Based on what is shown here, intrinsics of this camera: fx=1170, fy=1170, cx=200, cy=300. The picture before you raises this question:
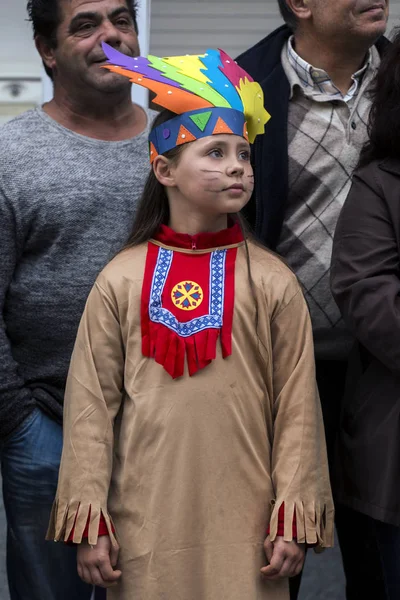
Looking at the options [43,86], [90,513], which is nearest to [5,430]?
[90,513]

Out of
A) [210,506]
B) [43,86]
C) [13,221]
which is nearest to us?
[210,506]

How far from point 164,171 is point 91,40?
1.97 ft

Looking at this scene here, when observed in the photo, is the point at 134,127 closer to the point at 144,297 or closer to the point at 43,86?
the point at 144,297

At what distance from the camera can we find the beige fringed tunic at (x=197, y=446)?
2.87 m

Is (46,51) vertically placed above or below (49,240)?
above

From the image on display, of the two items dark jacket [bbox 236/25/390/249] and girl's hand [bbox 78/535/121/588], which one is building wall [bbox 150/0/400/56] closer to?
dark jacket [bbox 236/25/390/249]

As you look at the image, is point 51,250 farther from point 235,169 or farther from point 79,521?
point 79,521

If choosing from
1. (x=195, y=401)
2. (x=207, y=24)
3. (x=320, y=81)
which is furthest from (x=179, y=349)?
(x=207, y=24)

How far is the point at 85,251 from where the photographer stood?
3309 millimetres

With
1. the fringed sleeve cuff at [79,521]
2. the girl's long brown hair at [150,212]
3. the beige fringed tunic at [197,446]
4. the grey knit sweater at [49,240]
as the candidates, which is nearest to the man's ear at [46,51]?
the grey knit sweater at [49,240]

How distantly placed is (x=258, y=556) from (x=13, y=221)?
1153mm

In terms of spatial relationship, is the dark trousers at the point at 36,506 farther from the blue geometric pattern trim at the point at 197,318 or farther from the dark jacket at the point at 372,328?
the dark jacket at the point at 372,328

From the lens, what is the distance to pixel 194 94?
2930mm

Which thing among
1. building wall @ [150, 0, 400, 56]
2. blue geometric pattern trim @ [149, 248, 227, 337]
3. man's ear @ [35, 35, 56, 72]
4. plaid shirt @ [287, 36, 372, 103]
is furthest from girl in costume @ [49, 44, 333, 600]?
building wall @ [150, 0, 400, 56]
